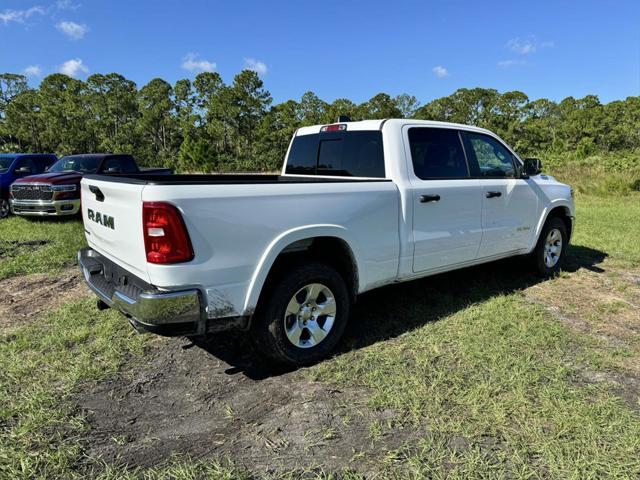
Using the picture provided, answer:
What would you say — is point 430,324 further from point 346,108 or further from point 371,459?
point 346,108

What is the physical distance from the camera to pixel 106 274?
3.33m

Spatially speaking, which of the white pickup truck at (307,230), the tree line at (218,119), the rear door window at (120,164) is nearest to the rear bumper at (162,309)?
the white pickup truck at (307,230)

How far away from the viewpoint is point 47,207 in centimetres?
969

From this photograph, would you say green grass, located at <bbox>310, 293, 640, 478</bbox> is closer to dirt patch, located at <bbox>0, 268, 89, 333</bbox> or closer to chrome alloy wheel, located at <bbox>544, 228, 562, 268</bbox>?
chrome alloy wheel, located at <bbox>544, 228, 562, 268</bbox>

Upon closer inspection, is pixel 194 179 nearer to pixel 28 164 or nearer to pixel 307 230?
pixel 307 230

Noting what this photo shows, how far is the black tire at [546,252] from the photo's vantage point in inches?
220

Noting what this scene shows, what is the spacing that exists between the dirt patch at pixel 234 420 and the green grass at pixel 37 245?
12.6 ft

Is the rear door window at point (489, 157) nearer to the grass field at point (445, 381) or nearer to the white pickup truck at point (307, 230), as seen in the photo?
the white pickup truck at point (307, 230)

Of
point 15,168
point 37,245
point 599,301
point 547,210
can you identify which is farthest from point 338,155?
point 15,168

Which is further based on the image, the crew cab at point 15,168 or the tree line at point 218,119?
the tree line at point 218,119

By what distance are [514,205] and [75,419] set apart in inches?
181

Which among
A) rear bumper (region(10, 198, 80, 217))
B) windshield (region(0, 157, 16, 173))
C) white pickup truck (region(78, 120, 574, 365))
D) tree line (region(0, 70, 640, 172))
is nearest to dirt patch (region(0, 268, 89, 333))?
white pickup truck (region(78, 120, 574, 365))

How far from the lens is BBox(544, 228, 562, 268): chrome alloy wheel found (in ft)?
18.7

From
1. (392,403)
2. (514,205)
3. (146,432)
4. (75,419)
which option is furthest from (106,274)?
(514,205)
